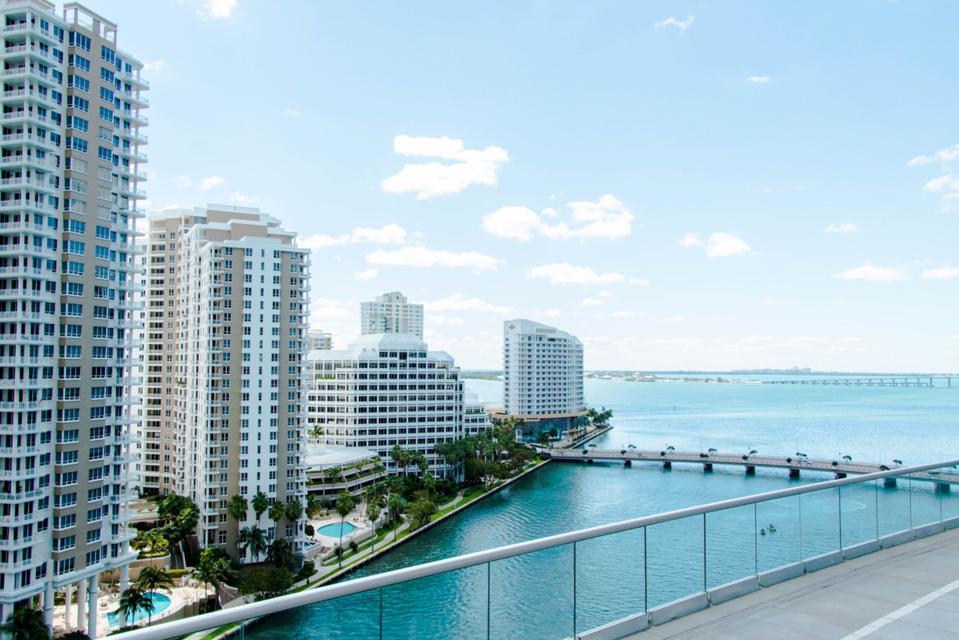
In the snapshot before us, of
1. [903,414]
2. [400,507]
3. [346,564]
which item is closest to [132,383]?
[346,564]

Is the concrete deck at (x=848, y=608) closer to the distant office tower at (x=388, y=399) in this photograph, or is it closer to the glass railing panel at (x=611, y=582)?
the glass railing panel at (x=611, y=582)

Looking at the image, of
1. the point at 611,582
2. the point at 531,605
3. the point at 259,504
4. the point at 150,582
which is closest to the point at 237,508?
the point at 259,504

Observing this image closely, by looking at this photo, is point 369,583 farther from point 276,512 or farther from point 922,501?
point 276,512

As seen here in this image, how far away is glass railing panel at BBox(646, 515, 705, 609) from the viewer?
3840mm

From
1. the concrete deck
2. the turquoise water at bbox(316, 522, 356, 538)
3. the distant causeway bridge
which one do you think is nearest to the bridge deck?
the distant causeway bridge

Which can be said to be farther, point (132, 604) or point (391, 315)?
point (391, 315)

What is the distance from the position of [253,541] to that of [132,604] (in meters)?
7.96

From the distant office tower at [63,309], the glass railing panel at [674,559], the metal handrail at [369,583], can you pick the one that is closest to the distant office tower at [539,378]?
the distant office tower at [63,309]

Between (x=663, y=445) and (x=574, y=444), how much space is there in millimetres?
9857

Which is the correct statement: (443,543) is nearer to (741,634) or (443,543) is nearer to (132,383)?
(132,383)

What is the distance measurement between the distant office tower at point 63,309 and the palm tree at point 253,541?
6159 mm

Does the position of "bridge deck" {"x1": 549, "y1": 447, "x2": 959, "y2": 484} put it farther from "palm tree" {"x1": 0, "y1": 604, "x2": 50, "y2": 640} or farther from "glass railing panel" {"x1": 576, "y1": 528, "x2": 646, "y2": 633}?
"glass railing panel" {"x1": 576, "y1": 528, "x2": 646, "y2": 633}

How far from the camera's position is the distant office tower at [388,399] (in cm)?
4931

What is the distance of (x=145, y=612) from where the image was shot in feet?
75.8
